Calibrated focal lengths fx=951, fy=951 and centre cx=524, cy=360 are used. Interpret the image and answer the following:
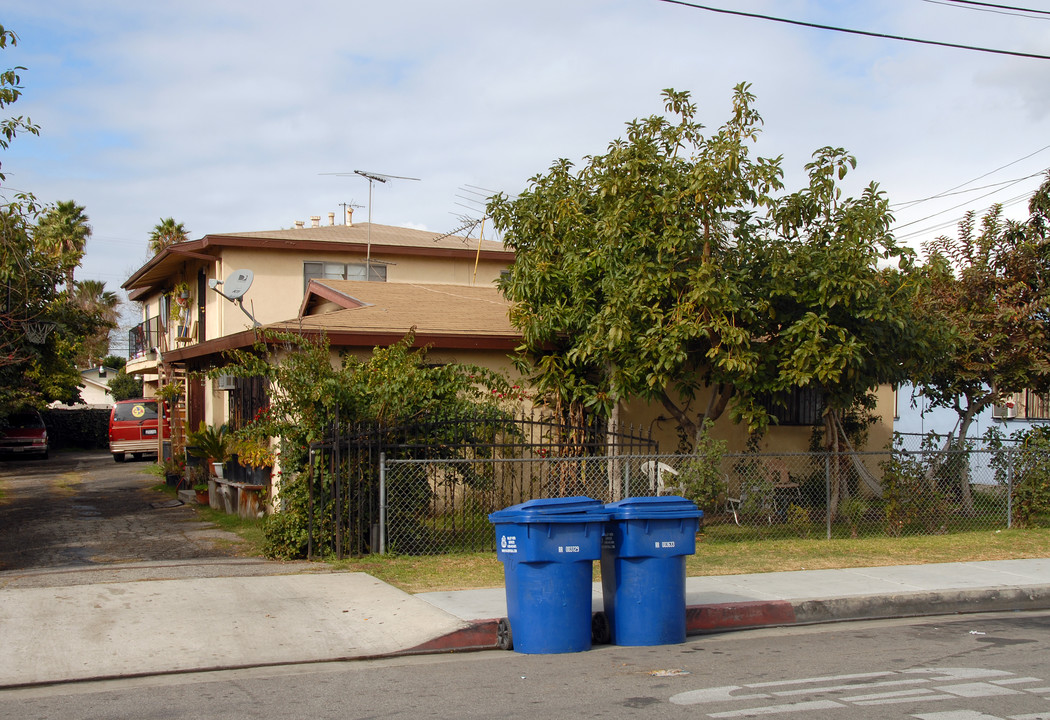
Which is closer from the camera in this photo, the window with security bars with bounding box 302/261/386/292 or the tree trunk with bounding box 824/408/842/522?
the tree trunk with bounding box 824/408/842/522

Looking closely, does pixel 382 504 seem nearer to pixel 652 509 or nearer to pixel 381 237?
pixel 652 509

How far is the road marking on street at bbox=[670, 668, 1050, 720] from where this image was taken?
555 centimetres

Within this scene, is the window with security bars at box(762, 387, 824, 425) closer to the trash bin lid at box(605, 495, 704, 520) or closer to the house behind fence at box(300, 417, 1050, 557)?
the house behind fence at box(300, 417, 1050, 557)

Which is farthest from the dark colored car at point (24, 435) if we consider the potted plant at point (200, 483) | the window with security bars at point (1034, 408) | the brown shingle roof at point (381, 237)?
the window with security bars at point (1034, 408)

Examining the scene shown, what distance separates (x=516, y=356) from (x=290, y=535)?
477 cm

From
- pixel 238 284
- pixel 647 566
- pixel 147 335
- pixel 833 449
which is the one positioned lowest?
pixel 647 566

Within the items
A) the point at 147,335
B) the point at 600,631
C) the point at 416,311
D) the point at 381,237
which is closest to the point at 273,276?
the point at 381,237

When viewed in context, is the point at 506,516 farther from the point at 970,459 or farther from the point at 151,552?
the point at 970,459

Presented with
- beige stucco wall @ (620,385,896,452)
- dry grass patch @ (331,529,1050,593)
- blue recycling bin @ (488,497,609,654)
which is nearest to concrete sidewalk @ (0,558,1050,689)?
dry grass patch @ (331,529,1050,593)

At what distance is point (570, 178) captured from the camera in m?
13.7

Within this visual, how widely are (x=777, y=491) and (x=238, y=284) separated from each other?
9334mm

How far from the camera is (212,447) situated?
15852mm

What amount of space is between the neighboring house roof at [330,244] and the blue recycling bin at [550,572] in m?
13.9

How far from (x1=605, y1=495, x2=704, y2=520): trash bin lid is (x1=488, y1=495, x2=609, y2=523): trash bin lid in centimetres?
11
